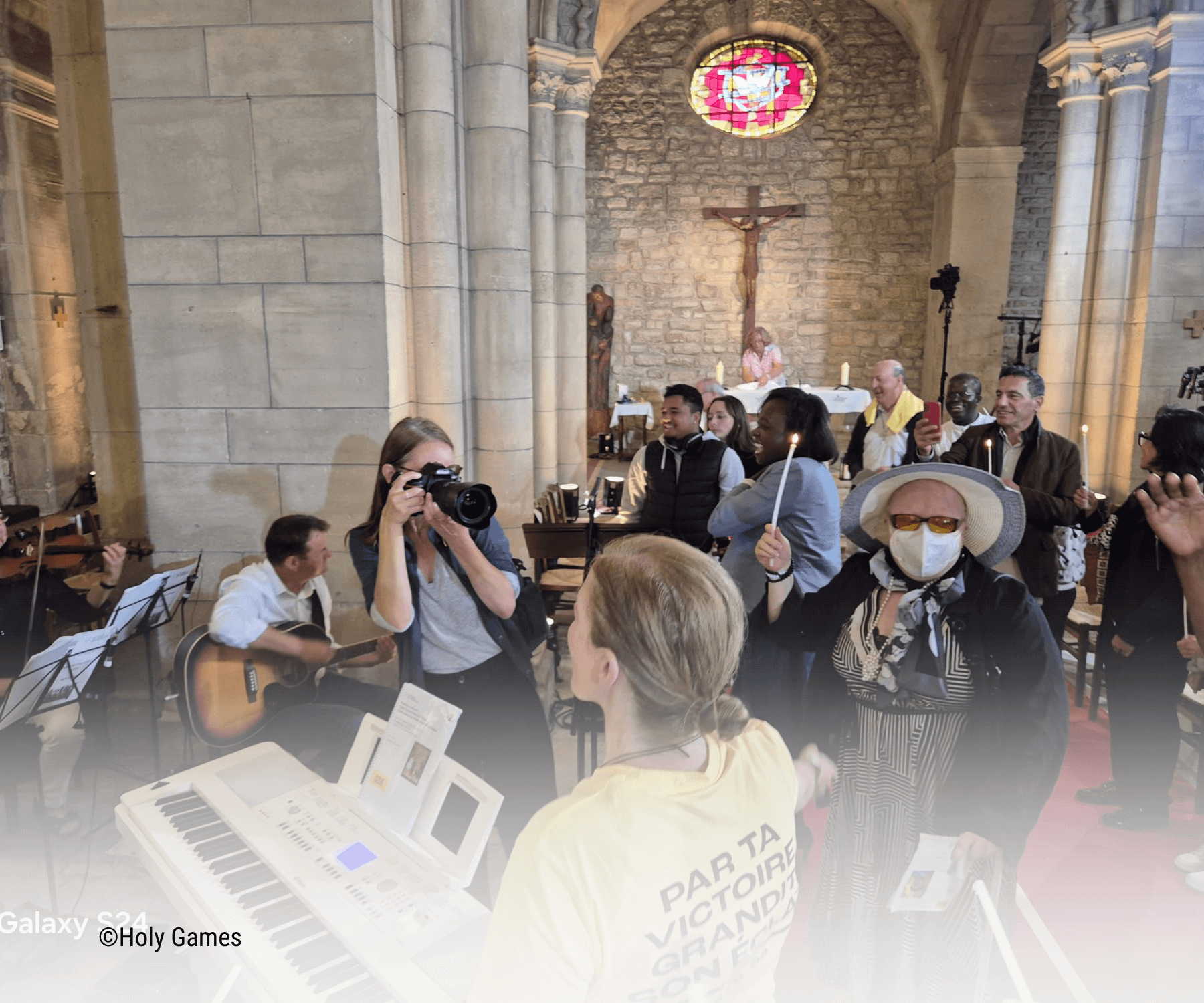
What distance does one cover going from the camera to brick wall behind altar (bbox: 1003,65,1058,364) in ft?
37.7

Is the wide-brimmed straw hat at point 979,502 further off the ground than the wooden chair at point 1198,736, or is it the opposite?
the wide-brimmed straw hat at point 979,502

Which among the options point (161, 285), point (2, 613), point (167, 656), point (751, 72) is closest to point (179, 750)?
point (167, 656)

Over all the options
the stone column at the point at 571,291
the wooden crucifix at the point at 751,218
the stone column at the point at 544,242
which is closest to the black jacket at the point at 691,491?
the stone column at the point at 544,242

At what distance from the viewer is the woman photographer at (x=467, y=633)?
2273 mm

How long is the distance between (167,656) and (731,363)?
9.56 metres

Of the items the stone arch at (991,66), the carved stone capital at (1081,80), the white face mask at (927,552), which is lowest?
the white face mask at (927,552)

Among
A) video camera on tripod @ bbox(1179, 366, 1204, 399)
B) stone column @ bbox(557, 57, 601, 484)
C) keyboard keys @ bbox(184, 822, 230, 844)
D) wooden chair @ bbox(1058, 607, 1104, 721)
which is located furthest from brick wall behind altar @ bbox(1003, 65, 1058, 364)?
keyboard keys @ bbox(184, 822, 230, 844)

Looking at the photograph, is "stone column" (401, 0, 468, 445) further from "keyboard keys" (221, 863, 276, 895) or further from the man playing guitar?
"keyboard keys" (221, 863, 276, 895)

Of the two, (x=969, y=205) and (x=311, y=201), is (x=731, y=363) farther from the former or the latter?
(x=311, y=201)

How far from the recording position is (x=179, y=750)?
138 inches

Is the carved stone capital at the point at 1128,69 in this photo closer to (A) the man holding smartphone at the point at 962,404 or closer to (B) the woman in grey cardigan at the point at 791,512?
(A) the man holding smartphone at the point at 962,404

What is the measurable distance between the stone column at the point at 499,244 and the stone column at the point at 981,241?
7576 millimetres

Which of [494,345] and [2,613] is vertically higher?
[494,345]

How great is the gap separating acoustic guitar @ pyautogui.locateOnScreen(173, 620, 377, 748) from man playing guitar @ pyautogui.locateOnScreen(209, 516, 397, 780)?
1.3 inches
